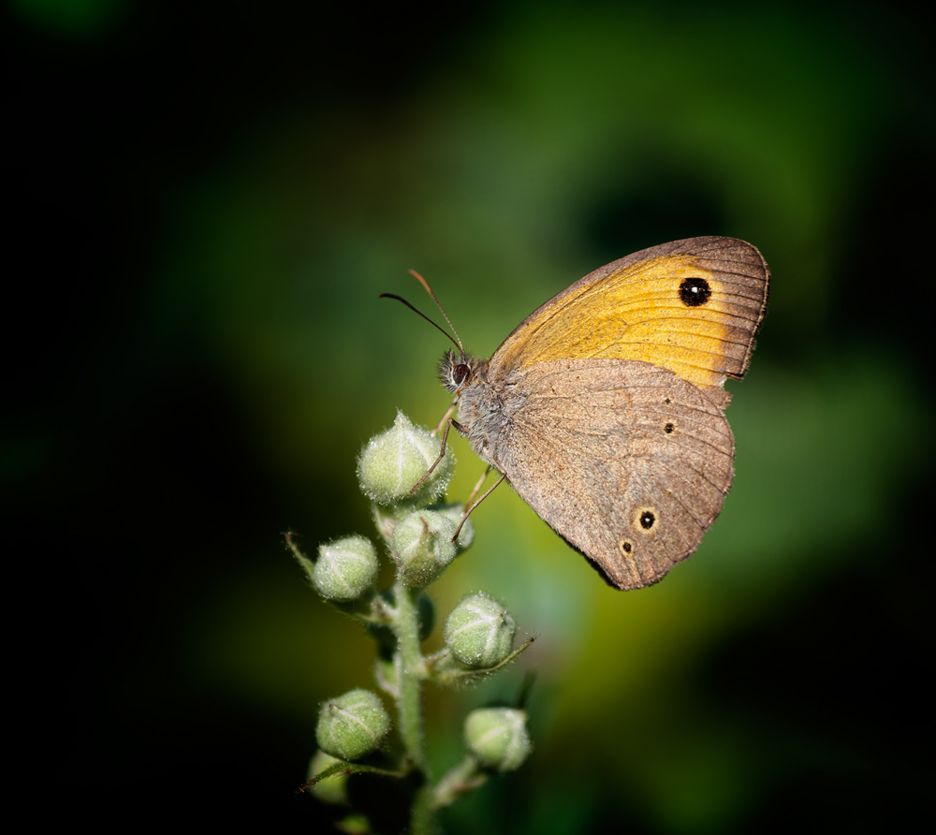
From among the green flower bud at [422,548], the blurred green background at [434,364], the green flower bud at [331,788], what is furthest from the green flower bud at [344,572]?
the blurred green background at [434,364]

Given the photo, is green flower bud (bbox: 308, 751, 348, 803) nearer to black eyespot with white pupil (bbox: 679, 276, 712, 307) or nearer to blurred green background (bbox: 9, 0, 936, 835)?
blurred green background (bbox: 9, 0, 936, 835)

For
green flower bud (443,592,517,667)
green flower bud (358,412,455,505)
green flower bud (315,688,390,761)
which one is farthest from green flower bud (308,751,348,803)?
green flower bud (358,412,455,505)

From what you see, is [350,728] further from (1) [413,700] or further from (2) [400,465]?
(2) [400,465]

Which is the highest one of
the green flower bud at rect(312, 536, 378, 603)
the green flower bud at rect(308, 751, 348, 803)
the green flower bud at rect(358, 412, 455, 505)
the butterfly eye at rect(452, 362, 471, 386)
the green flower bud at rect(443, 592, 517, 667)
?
the butterfly eye at rect(452, 362, 471, 386)

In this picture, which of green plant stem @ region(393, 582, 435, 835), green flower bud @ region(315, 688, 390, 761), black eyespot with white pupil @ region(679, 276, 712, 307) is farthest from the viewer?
black eyespot with white pupil @ region(679, 276, 712, 307)

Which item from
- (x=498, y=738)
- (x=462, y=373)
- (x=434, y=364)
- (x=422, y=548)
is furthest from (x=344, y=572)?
(x=434, y=364)
